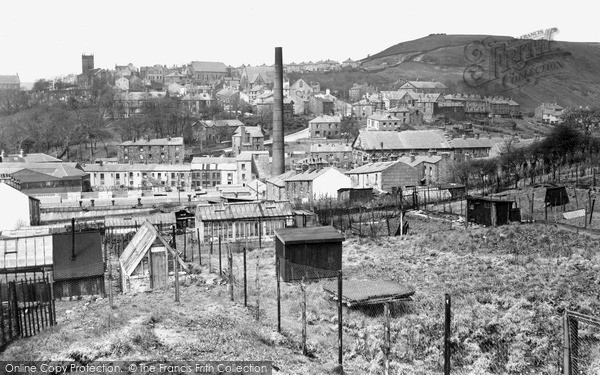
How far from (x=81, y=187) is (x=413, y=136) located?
37791mm

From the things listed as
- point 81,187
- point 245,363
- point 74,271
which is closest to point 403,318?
point 245,363

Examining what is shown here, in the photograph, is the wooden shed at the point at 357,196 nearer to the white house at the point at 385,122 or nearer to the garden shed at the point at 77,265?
the garden shed at the point at 77,265

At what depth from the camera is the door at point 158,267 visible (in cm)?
2011

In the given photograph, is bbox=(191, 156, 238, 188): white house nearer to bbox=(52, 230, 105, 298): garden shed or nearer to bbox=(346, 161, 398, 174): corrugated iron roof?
bbox=(346, 161, 398, 174): corrugated iron roof

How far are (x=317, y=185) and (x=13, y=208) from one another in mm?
22840

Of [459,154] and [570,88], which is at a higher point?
[570,88]

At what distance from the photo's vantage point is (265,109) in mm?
110750

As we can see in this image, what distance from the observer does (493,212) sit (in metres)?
29.4

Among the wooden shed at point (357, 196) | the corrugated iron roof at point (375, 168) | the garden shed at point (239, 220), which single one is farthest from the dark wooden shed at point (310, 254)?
the corrugated iron roof at point (375, 168)

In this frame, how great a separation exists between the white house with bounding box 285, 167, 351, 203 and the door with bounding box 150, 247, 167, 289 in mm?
30097

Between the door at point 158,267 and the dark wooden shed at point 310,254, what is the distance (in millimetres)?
3843

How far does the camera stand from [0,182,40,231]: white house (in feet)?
126

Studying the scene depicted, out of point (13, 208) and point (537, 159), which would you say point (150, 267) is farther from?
point (537, 159)

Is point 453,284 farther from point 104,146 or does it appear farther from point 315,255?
point 104,146
